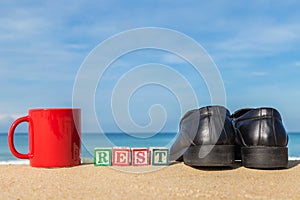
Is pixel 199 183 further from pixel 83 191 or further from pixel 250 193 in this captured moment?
pixel 83 191

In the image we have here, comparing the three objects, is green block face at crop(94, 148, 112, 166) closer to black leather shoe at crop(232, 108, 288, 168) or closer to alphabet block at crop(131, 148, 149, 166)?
alphabet block at crop(131, 148, 149, 166)

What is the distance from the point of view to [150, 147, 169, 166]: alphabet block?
10.4 feet

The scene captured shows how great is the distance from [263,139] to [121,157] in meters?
1.12

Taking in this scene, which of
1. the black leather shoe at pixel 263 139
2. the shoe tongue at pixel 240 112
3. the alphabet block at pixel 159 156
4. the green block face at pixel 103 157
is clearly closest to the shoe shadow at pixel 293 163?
the black leather shoe at pixel 263 139

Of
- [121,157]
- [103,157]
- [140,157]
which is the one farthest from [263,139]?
[103,157]

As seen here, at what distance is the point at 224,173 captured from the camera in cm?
294

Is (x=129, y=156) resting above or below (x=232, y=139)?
below

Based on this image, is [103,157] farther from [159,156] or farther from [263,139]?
[263,139]

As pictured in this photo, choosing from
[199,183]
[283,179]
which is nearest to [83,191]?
[199,183]

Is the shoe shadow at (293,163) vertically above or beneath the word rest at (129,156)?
beneath

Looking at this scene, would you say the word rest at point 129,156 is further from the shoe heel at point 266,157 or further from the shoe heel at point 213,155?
the shoe heel at point 266,157

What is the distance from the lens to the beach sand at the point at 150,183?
2344 mm

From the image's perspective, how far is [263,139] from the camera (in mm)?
3010

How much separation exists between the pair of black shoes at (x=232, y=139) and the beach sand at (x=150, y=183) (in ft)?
0.29
